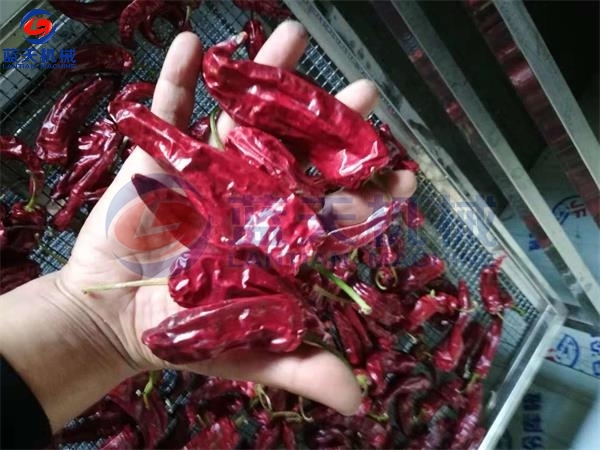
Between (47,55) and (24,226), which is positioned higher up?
(47,55)

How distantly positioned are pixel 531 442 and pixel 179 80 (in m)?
1.75

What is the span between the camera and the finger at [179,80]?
4.42 ft

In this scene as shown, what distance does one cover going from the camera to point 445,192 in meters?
1.88

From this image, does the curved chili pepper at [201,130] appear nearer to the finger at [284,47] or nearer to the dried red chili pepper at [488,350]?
the finger at [284,47]

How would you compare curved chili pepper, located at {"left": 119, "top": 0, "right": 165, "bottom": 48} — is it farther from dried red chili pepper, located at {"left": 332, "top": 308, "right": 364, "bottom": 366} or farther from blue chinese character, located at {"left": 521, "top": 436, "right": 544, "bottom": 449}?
blue chinese character, located at {"left": 521, "top": 436, "right": 544, "bottom": 449}

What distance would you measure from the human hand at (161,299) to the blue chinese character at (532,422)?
1164 millimetres

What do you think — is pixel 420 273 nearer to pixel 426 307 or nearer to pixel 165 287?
pixel 426 307

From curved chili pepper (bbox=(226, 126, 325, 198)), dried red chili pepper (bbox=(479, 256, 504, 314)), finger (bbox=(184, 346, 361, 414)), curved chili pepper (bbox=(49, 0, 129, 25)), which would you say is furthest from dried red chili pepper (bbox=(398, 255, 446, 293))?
curved chili pepper (bbox=(49, 0, 129, 25))

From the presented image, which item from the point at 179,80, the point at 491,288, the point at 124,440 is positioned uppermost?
the point at 491,288

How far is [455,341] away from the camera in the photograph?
79.0 inches

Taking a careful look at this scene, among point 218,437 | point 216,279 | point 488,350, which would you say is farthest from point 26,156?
point 488,350

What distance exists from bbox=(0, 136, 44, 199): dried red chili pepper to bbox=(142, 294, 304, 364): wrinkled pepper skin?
769 mm

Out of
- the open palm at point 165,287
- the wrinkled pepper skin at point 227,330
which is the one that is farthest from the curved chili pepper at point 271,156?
the wrinkled pepper skin at point 227,330

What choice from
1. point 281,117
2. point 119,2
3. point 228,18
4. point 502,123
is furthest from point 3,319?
point 502,123
